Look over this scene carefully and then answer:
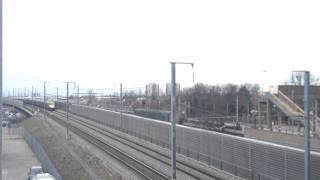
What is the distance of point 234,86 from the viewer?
74375mm

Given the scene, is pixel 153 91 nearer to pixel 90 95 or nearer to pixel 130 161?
pixel 90 95

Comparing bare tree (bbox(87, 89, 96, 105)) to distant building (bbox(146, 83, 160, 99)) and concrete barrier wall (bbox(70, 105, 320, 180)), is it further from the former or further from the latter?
concrete barrier wall (bbox(70, 105, 320, 180))

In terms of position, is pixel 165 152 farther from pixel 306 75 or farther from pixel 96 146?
pixel 306 75

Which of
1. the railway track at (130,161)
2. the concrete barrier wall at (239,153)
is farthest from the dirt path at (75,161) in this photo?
the concrete barrier wall at (239,153)

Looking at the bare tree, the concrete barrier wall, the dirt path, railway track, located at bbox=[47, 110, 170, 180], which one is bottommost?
the dirt path

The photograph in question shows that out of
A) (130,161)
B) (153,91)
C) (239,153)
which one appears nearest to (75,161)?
(130,161)

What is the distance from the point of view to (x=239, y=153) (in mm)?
25469

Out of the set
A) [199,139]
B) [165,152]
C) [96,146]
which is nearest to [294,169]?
[199,139]

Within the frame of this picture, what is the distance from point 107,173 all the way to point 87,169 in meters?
3.47

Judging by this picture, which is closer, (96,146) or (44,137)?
(96,146)

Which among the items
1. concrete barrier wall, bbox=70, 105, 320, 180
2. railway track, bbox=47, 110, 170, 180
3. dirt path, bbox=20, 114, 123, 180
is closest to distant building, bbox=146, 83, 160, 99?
dirt path, bbox=20, 114, 123, 180

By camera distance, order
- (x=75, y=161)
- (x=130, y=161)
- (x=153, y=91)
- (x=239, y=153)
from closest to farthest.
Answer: (x=239, y=153) < (x=130, y=161) < (x=75, y=161) < (x=153, y=91)

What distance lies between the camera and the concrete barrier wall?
20.4 m

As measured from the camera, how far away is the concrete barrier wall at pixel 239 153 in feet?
66.8
